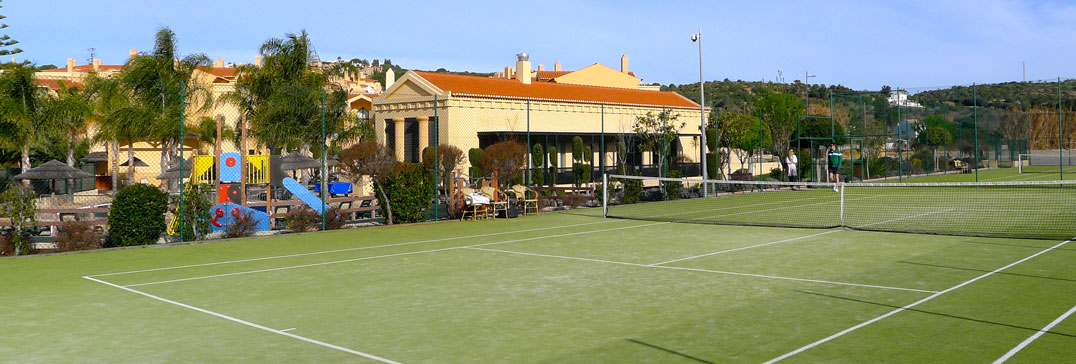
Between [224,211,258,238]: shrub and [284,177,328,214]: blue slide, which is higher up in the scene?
[284,177,328,214]: blue slide

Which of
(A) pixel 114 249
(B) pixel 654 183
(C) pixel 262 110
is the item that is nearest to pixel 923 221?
(A) pixel 114 249

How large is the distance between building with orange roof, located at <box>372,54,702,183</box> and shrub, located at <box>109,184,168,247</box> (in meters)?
19.8

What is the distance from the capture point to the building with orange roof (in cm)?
3738

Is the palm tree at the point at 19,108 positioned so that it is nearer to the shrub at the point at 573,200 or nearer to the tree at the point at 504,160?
the tree at the point at 504,160

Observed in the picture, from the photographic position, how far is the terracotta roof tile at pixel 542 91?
1537 inches

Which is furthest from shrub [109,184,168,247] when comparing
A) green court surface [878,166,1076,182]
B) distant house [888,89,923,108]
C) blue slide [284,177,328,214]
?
distant house [888,89,923,108]

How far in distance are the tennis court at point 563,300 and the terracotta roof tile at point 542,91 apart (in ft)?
73.5

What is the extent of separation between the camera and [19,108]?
36.2m

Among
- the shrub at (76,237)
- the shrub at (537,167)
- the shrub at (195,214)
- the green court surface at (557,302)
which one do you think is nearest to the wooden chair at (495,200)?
the green court surface at (557,302)

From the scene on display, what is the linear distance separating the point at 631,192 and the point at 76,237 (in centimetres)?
1624

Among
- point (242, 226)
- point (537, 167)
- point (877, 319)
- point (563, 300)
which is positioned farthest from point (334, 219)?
point (537, 167)

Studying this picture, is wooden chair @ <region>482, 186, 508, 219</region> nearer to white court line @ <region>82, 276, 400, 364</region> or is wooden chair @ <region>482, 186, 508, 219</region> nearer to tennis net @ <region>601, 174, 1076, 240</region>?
tennis net @ <region>601, 174, 1076, 240</region>

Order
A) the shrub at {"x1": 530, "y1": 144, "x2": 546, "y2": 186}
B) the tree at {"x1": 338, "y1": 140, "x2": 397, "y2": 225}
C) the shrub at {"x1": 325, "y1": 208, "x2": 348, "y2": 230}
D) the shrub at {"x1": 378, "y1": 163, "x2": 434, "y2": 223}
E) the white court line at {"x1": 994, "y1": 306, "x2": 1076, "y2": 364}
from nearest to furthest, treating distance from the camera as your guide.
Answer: the white court line at {"x1": 994, "y1": 306, "x2": 1076, "y2": 364}, the shrub at {"x1": 325, "y1": 208, "x2": 348, "y2": 230}, the tree at {"x1": 338, "y1": 140, "x2": 397, "y2": 225}, the shrub at {"x1": 378, "y1": 163, "x2": 434, "y2": 223}, the shrub at {"x1": 530, "y1": 144, "x2": 546, "y2": 186}

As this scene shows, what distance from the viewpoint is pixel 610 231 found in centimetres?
1822
